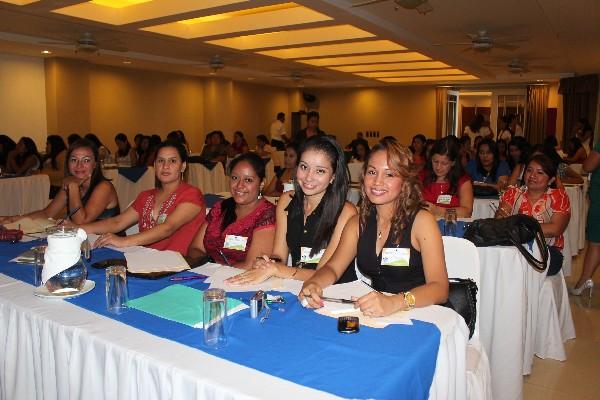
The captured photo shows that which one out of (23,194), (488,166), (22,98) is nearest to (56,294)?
(23,194)

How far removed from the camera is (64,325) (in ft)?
5.25

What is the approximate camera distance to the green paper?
5.34 feet

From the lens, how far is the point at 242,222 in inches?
109

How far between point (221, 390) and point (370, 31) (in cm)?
705

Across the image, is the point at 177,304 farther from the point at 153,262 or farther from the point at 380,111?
the point at 380,111

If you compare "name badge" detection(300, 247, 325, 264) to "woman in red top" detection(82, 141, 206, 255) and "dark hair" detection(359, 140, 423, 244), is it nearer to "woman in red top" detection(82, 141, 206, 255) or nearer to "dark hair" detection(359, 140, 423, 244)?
"dark hair" detection(359, 140, 423, 244)

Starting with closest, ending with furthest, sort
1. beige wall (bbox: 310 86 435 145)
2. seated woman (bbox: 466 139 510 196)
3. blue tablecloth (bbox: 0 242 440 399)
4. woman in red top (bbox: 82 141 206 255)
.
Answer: blue tablecloth (bbox: 0 242 440 399), woman in red top (bbox: 82 141 206 255), seated woman (bbox: 466 139 510 196), beige wall (bbox: 310 86 435 145)

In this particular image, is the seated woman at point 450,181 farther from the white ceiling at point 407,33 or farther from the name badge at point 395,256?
the white ceiling at point 407,33

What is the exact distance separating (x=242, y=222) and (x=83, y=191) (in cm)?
140

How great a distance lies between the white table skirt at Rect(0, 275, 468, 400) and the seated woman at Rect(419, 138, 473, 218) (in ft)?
8.59

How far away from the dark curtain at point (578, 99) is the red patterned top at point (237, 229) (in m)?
13.0

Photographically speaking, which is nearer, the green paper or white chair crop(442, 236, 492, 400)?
the green paper

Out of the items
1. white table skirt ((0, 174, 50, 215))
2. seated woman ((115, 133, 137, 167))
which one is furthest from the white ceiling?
white table skirt ((0, 174, 50, 215))

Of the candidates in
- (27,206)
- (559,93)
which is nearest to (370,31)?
(27,206)
